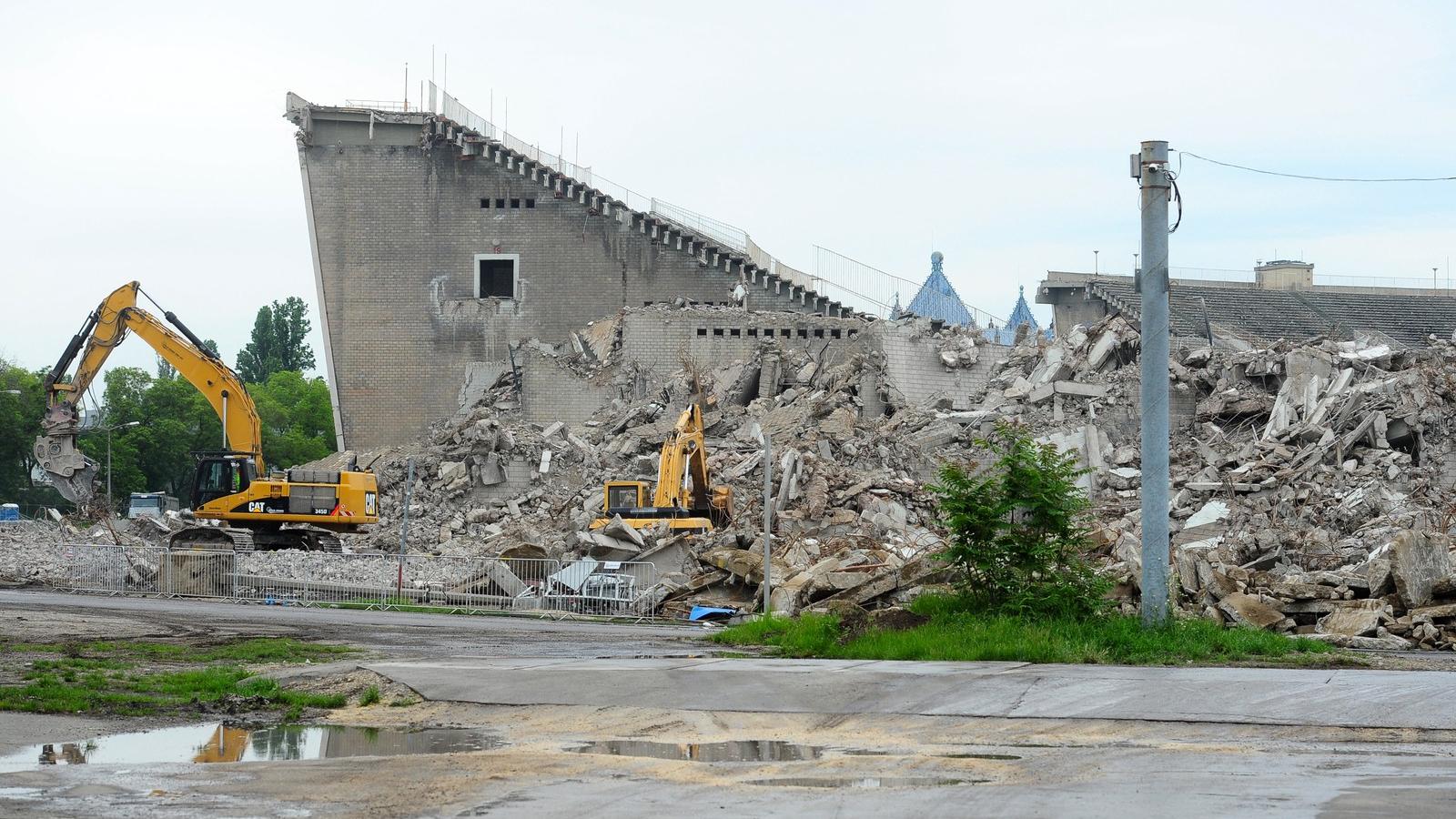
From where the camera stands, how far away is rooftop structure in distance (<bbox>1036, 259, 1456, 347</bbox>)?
63844 mm

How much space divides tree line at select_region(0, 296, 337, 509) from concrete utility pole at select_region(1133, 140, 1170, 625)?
6394cm

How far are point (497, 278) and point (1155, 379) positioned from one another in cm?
4626

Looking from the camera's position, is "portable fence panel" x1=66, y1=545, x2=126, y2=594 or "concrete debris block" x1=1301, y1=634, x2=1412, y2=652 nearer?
"concrete debris block" x1=1301, y1=634, x2=1412, y2=652

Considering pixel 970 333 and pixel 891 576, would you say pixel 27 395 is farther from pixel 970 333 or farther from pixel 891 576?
pixel 891 576

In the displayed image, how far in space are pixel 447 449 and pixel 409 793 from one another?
41.0 meters

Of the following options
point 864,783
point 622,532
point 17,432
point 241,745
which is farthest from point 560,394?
point 864,783

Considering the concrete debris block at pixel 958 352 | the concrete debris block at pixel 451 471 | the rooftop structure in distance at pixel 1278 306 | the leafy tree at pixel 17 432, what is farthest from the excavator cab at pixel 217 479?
the leafy tree at pixel 17 432

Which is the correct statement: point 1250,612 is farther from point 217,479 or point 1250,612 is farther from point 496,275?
point 496,275

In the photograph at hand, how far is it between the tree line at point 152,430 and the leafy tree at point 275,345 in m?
9.61

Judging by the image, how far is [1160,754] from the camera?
10.9 metres

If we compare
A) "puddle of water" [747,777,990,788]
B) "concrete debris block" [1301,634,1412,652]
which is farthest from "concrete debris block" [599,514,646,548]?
"puddle of water" [747,777,990,788]

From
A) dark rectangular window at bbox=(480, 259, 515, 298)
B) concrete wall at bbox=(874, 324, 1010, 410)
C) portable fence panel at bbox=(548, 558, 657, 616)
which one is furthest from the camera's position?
dark rectangular window at bbox=(480, 259, 515, 298)

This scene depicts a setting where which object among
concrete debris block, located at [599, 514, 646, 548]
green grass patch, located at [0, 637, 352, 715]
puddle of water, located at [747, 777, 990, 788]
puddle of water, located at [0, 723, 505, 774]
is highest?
concrete debris block, located at [599, 514, 646, 548]

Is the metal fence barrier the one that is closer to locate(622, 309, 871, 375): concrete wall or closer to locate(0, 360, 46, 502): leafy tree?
locate(622, 309, 871, 375): concrete wall
